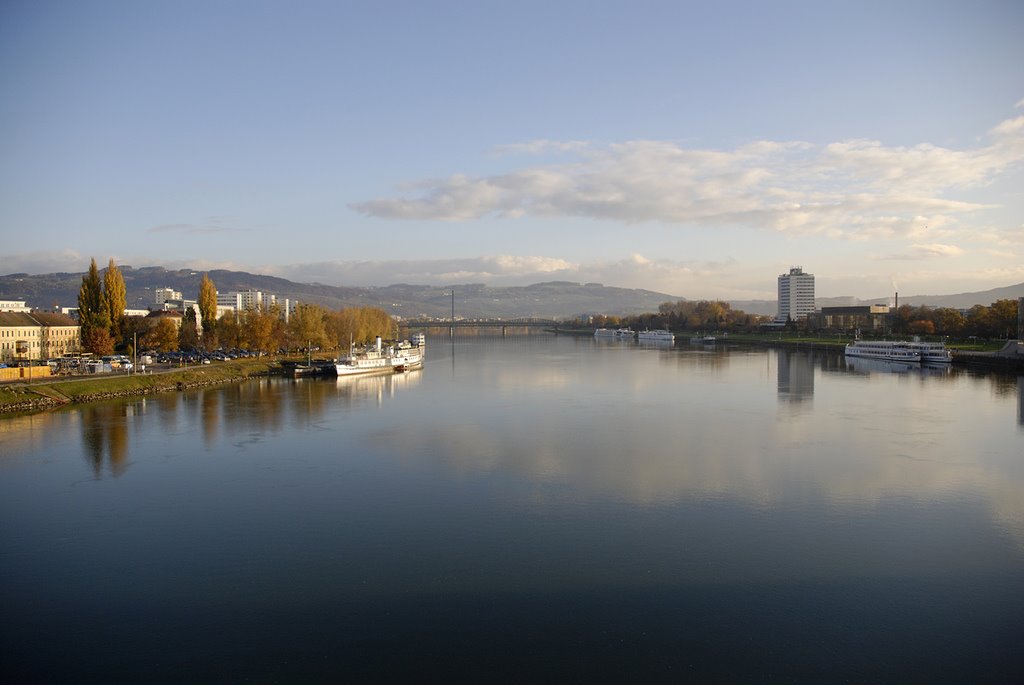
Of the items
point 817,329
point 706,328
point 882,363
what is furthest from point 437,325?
point 882,363

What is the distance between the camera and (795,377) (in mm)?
21531

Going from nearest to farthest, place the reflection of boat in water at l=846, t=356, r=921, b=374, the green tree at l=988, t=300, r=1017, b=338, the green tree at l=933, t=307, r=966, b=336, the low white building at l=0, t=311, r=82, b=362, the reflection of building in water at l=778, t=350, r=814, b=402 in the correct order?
the reflection of building in water at l=778, t=350, r=814, b=402 → the low white building at l=0, t=311, r=82, b=362 → the reflection of boat in water at l=846, t=356, r=921, b=374 → the green tree at l=988, t=300, r=1017, b=338 → the green tree at l=933, t=307, r=966, b=336

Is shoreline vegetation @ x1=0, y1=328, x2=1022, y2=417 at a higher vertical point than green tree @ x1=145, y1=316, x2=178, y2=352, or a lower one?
lower

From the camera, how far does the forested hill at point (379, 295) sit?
102 metres

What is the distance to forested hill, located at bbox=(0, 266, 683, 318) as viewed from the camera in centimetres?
10206

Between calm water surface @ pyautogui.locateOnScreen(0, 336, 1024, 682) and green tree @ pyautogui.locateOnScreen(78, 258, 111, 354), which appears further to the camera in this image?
green tree @ pyautogui.locateOnScreen(78, 258, 111, 354)

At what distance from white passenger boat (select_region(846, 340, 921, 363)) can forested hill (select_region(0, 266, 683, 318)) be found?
9450 centimetres

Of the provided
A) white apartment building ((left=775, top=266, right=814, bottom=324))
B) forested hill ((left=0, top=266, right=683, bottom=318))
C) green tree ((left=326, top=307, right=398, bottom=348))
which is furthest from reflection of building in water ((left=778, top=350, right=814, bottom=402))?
forested hill ((left=0, top=266, right=683, bottom=318))

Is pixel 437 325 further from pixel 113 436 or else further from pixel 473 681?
pixel 473 681

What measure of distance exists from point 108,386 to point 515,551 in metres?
14.2

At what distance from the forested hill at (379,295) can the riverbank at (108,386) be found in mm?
85040

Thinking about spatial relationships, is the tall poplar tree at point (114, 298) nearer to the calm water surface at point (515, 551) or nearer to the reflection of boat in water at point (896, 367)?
the calm water surface at point (515, 551)

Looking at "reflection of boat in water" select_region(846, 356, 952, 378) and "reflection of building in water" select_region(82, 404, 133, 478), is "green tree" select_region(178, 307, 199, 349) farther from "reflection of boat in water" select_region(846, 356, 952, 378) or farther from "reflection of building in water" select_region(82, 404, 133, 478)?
"reflection of boat in water" select_region(846, 356, 952, 378)

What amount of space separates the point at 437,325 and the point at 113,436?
57.7m
